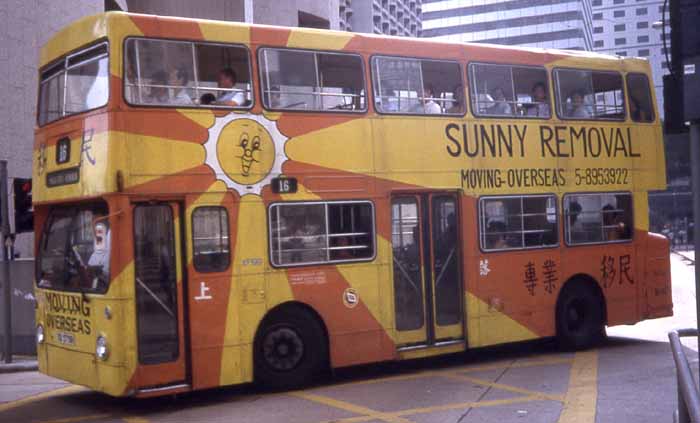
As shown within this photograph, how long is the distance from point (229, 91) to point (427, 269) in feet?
11.6

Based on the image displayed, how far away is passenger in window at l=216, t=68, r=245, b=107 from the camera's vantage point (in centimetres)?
1029

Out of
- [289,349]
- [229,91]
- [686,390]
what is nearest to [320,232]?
[289,349]

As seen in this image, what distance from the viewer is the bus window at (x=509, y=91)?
12.4m

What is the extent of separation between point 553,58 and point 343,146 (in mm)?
4084

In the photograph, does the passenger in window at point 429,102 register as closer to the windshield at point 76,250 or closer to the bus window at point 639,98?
the bus window at point 639,98

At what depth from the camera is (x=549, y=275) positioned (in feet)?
43.0

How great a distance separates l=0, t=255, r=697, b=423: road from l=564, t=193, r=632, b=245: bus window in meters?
1.73

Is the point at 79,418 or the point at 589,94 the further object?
the point at 589,94

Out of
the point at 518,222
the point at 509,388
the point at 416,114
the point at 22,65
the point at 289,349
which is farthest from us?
the point at 22,65

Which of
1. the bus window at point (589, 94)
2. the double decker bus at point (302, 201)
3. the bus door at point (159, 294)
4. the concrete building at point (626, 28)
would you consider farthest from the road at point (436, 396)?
the concrete building at point (626, 28)

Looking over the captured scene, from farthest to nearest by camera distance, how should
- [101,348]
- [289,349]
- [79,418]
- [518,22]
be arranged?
[518,22], [289,349], [79,418], [101,348]

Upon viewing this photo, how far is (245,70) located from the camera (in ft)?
34.3

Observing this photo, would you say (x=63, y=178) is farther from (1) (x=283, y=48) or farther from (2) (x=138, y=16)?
(1) (x=283, y=48)

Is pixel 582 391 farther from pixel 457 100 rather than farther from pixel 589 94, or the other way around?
pixel 589 94
